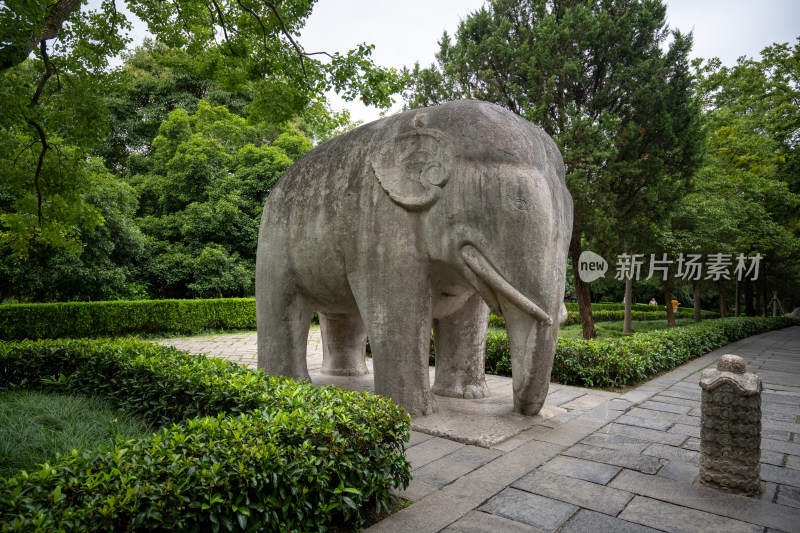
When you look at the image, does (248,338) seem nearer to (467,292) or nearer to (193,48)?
(193,48)

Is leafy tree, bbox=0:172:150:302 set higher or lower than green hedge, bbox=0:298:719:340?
higher

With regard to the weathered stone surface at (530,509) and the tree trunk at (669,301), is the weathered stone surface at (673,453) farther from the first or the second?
the tree trunk at (669,301)

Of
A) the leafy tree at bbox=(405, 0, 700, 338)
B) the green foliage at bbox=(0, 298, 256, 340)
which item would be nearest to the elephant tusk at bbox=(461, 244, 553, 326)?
the leafy tree at bbox=(405, 0, 700, 338)

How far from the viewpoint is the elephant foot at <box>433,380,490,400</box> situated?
5117 mm

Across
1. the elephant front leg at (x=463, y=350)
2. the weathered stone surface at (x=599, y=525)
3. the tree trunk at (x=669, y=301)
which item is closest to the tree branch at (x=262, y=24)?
the elephant front leg at (x=463, y=350)

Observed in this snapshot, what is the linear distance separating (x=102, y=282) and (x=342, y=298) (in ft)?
42.9

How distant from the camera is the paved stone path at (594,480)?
8.71 feet

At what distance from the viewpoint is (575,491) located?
9.98 ft

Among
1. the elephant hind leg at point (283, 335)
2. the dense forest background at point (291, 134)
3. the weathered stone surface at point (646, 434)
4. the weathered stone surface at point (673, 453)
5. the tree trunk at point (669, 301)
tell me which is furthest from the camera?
the tree trunk at point (669, 301)

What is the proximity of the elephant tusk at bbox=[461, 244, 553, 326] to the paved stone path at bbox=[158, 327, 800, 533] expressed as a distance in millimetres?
1070

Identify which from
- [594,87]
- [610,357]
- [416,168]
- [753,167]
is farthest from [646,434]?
[753,167]

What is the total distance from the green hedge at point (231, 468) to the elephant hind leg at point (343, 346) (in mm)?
2307

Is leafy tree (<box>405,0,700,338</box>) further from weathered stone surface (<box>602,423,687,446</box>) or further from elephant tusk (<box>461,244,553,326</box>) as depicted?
elephant tusk (<box>461,244,553,326</box>)

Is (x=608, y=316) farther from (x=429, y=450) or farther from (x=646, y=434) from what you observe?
(x=429, y=450)
